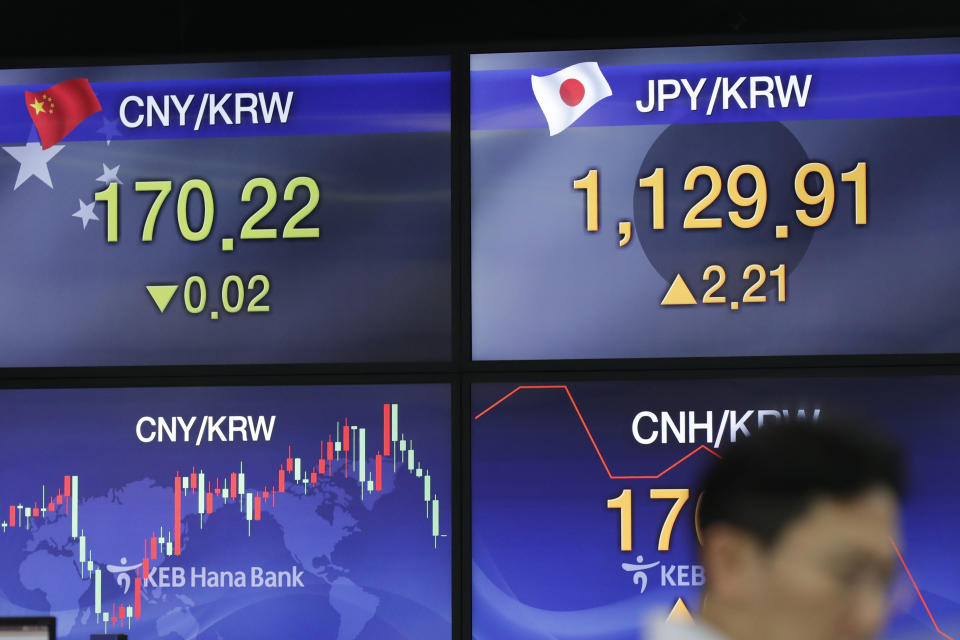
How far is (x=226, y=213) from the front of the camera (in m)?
2.39

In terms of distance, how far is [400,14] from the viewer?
2736 millimetres

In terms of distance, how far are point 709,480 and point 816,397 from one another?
57.7 inches

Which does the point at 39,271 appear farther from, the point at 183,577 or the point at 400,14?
the point at 400,14

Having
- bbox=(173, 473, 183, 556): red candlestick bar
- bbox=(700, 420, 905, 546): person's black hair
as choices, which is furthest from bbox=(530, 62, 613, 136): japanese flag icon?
bbox=(700, 420, 905, 546): person's black hair

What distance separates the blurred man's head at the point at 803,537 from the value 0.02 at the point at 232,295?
1695 millimetres

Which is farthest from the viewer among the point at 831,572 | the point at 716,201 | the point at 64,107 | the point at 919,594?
the point at 64,107

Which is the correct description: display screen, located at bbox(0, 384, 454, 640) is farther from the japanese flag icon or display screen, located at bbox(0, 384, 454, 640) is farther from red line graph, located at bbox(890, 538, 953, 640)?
red line graph, located at bbox(890, 538, 953, 640)

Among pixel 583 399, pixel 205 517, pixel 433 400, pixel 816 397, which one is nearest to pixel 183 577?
pixel 205 517

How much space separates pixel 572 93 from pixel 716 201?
0.46m

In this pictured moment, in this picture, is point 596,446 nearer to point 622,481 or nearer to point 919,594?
point 622,481

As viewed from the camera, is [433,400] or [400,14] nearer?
[433,400]

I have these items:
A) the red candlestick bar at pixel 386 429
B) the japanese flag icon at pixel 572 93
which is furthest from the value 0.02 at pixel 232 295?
the japanese flag icon at pixel 572 93

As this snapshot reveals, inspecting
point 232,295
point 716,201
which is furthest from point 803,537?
point 232,295

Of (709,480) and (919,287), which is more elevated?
(919,287)
